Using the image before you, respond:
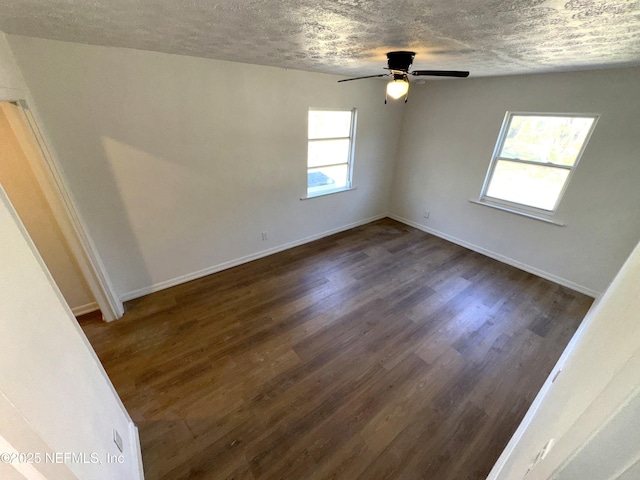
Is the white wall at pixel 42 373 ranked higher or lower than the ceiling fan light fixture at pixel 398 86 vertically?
lower

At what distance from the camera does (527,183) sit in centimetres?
338

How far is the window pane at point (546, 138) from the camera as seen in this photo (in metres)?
2.87

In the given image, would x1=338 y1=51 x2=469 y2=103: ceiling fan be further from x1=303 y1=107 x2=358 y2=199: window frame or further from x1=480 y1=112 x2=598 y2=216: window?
x1=480 y1=112 x2=598 y2=216: window

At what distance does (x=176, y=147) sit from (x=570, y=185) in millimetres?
4416

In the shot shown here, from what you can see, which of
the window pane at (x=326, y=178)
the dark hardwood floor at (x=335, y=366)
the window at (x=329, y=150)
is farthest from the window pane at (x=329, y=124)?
the dark hardwood floor at (x=335, y=366)

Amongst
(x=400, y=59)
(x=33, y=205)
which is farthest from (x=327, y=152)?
(x=33, y=205)

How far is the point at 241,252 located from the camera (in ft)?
11.5

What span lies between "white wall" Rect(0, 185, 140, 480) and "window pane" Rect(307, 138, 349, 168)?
3.13 m

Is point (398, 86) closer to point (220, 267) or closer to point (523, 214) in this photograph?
point (523, 214)

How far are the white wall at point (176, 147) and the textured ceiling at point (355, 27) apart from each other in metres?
0.26

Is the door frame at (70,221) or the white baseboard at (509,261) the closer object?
the door frame at (70,221)

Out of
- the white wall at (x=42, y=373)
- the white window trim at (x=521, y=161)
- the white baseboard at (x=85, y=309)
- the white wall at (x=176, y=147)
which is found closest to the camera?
the white wall at (x=42, y=373)

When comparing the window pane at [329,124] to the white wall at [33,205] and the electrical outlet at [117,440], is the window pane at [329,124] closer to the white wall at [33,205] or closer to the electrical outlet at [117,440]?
the white wall at [33,205]

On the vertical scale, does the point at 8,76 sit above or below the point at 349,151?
above
